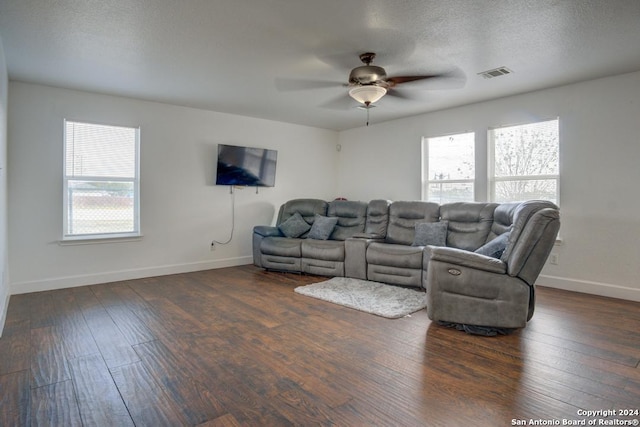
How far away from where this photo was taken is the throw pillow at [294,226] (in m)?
5.59

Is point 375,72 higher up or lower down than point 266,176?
higher up

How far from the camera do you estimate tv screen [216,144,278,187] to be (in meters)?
5.57

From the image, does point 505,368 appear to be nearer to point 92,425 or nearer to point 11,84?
point 92,425

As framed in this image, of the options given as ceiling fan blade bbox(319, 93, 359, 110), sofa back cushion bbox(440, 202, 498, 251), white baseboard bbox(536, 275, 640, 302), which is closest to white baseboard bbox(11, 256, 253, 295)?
ceiling fan blade bbox(319, 93, 359, 110)

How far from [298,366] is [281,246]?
2998 millimetres

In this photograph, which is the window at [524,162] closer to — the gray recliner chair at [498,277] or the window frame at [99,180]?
the gray recliner chair at [498,277]

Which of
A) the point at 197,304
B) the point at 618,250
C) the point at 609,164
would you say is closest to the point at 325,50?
the point at 197,304

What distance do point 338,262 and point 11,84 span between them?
4.44 metres

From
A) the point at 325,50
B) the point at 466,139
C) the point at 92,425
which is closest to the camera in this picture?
the point at 92,425

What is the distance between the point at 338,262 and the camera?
493cm

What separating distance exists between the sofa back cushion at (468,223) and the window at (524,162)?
2.45ft

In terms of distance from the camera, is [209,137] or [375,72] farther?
[209,137]

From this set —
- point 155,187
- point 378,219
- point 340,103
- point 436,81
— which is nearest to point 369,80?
point 436,81

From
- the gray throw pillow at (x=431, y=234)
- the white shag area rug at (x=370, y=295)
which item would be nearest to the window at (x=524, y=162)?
the gray throw pillow at (x=431, y=234)
